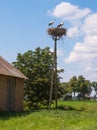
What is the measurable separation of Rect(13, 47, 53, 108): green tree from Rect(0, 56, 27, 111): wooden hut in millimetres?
8919

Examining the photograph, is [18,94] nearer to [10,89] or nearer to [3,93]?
[10,89]

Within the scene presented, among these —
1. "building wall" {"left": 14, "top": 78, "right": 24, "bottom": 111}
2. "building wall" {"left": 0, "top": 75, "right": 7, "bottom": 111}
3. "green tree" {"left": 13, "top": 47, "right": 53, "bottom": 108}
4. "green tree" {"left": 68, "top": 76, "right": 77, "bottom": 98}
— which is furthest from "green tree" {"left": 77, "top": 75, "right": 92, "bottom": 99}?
"building wall" {"left": 0, "top": 75, "right": 7, "bottom": 111}

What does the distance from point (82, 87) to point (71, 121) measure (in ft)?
339

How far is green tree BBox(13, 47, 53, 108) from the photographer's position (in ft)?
144

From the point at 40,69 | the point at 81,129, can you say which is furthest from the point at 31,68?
the point at 81,129

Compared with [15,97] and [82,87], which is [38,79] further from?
[82,87]

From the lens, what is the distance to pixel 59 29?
3741cm

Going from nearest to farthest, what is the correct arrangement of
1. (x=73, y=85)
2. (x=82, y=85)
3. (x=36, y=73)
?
(x=36, y=73)
(x=82, y=85)
(x=73, y=85)

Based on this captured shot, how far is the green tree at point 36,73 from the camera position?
44.0 m

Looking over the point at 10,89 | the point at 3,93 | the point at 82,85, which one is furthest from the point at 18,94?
the point at 82,85

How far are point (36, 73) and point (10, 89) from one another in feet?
43.2

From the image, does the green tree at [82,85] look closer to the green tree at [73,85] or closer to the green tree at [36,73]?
the green tree at [73,85]

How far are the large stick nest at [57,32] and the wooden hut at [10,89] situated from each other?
542cm

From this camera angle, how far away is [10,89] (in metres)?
32.4
